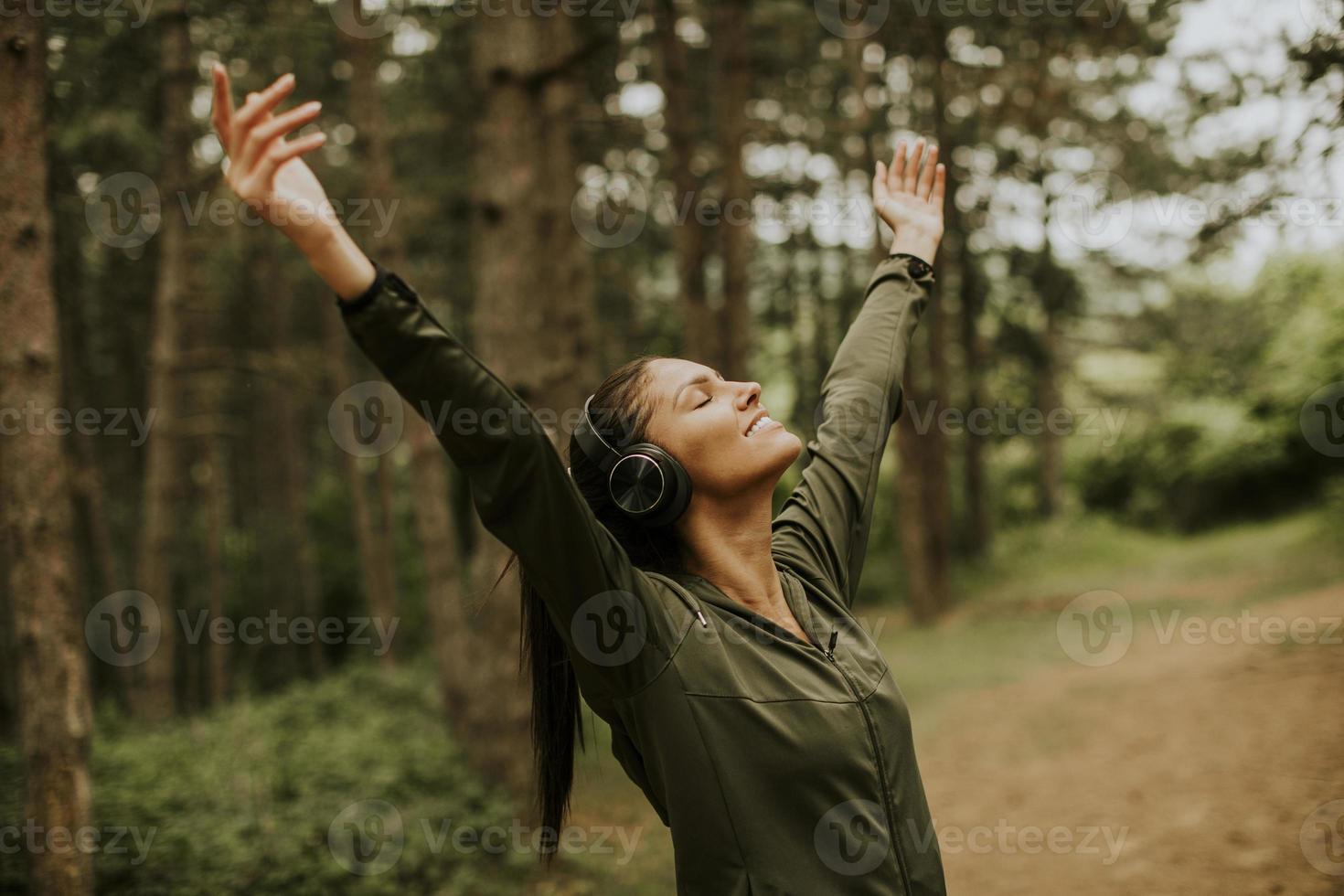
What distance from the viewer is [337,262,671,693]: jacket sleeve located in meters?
1.61

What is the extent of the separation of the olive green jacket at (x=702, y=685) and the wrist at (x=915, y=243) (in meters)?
1.26

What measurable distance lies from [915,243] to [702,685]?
171cm

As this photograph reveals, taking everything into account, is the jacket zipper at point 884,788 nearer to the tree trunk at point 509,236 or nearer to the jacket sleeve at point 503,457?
the jacket sleeve at point 503,457

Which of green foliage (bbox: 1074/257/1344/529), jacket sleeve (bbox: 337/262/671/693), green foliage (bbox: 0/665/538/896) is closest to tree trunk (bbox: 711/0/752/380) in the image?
green foliage (bbox: 0/665/538/896)

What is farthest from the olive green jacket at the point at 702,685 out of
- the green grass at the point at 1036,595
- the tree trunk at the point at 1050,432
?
the tree trunk at the point at 1050,432

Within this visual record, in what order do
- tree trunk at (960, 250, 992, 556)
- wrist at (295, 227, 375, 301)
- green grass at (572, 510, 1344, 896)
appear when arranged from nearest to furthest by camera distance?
1. wrist at (295, 227, 375, 301)
2. green grass at (572, 510, 1344, 896)
3. tree trunk at (960, 250, 992, 556)

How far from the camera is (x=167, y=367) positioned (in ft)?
37.7

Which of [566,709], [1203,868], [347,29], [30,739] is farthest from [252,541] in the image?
[566,709]

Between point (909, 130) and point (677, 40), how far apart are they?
5.42m

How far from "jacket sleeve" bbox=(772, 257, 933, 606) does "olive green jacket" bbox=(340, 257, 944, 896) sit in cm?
34

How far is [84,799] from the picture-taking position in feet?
15.4

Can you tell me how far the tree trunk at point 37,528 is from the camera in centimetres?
458

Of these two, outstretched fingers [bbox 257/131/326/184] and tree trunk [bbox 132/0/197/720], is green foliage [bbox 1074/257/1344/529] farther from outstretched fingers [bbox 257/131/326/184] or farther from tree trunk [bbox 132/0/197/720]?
outstretched fingers [bbox 257/131/326/184]

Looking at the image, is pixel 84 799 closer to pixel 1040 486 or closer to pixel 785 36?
pixel 785 36
